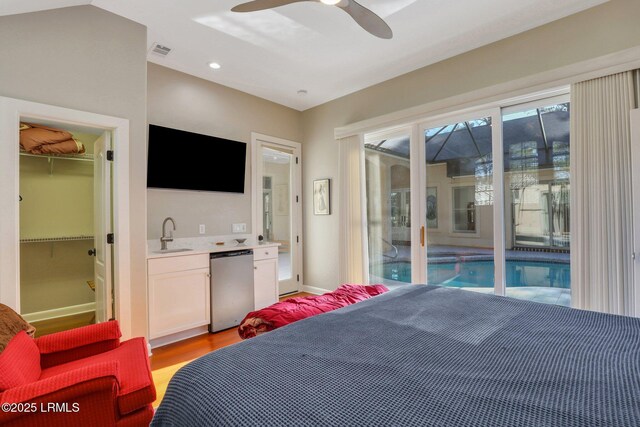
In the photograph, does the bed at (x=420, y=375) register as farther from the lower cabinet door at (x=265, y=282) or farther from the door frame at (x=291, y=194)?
the door frame at (x=291, y=194)

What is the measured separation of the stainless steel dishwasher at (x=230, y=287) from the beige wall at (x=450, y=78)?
1373 mm

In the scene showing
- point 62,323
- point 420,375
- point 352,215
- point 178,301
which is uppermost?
point 352,215

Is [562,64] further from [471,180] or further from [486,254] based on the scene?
[486,254]

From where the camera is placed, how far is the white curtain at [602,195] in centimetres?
235

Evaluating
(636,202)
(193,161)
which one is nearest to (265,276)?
(193,161)

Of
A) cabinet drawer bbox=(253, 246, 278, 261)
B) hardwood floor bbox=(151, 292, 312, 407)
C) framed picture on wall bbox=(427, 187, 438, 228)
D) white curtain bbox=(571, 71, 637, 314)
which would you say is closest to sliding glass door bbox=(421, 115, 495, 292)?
framed picture on wall bbox=(427, 187, 438, 228)

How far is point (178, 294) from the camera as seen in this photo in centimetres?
315

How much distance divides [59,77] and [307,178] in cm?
317

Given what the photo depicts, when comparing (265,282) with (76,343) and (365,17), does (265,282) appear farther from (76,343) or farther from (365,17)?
(365,17)

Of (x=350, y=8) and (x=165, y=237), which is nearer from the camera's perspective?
(x=350, y=8)

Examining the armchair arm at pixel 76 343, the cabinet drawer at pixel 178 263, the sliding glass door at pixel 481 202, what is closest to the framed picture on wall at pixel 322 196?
the sliding glass door at pixel 481 202

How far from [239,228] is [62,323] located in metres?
2.26

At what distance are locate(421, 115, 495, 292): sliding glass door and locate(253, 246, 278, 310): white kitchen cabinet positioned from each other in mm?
1949

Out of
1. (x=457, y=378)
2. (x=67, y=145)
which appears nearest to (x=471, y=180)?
(x=457, y=378)
